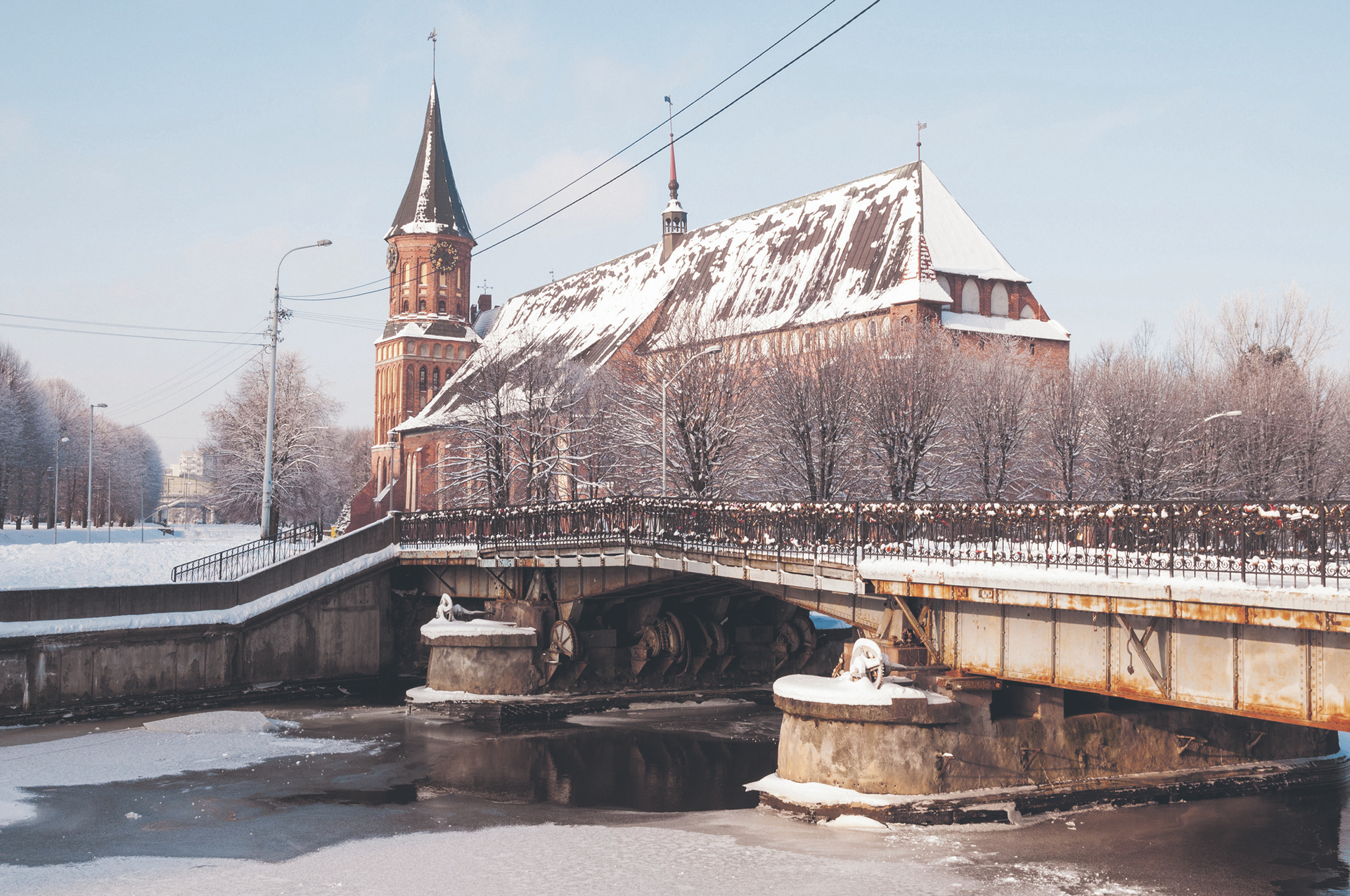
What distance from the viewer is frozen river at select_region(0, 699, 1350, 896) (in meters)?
16.1

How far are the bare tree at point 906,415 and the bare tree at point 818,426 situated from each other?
2.20 ft

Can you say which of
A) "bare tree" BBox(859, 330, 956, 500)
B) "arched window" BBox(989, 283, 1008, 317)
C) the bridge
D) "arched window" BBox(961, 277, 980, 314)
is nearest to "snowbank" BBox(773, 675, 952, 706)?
the bridge

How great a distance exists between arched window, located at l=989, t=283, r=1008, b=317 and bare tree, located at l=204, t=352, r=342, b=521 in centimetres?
3796

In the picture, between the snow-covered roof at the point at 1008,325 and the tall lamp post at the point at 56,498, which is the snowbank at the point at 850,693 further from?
the snow-covered roof at the point at 1008,325

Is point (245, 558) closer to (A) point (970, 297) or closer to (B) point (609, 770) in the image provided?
(B) point (609, 770)

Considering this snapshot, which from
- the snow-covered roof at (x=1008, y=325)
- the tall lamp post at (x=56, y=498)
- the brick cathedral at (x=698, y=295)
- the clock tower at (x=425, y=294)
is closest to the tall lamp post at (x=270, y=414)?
the tall lamp post at (x=56, y=498)

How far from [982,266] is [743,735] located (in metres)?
33.4

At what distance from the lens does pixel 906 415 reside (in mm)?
41688

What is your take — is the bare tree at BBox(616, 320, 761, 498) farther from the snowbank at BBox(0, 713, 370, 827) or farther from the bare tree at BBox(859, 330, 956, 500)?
the snowbank at BBox(0, 713, 370, 827)

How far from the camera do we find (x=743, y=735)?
29688mm

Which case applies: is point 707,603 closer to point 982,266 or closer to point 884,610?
point 884,610

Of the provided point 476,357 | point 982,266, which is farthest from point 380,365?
point 982,266

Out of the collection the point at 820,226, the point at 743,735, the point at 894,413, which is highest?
the point at 820,226

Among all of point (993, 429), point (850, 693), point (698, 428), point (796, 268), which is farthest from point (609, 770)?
point (796, 268)
